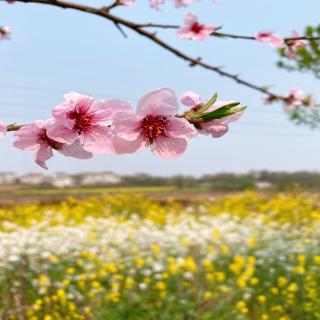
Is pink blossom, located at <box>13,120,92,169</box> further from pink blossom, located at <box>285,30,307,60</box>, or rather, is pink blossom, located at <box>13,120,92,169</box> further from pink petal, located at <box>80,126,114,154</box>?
pink blossom, located at <box>285,30,307,60</box>

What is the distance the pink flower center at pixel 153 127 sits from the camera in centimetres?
122

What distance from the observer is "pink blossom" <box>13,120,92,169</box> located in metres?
1.34

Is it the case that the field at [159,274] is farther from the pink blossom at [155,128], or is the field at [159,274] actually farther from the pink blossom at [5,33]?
the pink blossom at [155,128]

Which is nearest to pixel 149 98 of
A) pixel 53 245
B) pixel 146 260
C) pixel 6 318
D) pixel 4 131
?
pixel 4 131

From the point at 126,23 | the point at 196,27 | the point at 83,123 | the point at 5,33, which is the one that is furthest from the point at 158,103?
the point at 5,33

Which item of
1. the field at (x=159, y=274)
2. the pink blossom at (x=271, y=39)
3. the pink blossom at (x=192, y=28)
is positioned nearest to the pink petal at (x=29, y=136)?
the field at (x=159, y=274)

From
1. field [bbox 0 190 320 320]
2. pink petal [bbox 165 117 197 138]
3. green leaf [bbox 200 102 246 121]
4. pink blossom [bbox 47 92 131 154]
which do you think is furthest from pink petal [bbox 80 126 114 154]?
field [bbox 0 190 320 320]

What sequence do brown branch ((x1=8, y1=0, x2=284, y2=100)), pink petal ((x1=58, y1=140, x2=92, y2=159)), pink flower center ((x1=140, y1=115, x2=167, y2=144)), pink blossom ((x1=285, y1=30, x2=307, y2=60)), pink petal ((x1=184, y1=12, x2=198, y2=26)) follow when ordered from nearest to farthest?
pink flower center ((x1=140, y1=115, x2=167, y2=144))
pink petal ((x1=58, y1=140, x2=92, y2=159))
brown branch ((x1=8, y1=0, x2=284, y2=100))
pink blossom ((x1=285, y1=30, x2=307, y2=60))
pink petal ((x1=184, y1=12, x2=198, y2=26))

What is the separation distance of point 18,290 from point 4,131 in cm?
370

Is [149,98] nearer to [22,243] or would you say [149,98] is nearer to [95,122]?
[95,122]

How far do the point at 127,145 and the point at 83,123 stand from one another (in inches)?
4.9

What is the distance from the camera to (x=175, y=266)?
4539mm

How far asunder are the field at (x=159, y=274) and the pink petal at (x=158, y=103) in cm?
248

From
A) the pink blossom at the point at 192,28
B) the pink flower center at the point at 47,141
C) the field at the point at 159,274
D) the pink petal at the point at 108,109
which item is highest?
the pink blossom at the point at 192,28
